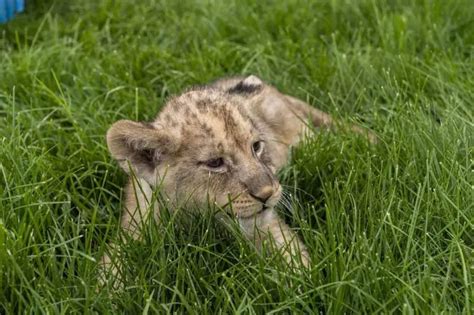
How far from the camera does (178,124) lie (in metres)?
3.72

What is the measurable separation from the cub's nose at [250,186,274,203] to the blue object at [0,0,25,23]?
324 cm

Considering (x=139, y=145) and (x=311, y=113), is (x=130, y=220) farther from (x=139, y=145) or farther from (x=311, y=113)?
(x=311, y=113)

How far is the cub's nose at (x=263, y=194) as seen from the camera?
346 cm

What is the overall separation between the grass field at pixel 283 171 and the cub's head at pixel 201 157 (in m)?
0.15

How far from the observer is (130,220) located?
358 centimetres

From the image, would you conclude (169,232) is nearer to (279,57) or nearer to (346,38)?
(279,57)

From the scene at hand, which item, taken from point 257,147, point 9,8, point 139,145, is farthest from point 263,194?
point 9,8

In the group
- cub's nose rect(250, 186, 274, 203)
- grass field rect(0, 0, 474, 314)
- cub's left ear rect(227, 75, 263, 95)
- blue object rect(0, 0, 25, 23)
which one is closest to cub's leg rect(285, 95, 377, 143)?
grass field rect(0, 0, 474, 314)

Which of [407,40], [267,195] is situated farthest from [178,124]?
[407,40]

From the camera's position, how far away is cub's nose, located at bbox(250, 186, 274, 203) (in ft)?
11.4

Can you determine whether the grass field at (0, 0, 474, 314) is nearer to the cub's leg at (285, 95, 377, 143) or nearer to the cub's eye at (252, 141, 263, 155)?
the cub's leg at (285, 95, 377, 143)

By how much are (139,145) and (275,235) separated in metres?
0.70

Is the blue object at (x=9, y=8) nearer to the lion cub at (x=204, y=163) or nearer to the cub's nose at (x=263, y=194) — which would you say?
the lion cub at (x=204, y=163)

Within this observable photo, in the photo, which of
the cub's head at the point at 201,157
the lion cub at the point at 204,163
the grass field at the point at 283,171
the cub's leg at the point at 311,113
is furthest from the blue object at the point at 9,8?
the cub's head at the point at 201,157
